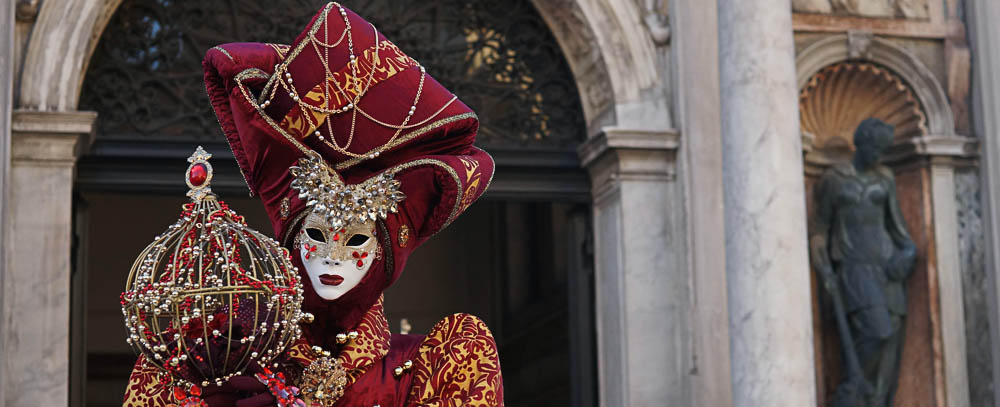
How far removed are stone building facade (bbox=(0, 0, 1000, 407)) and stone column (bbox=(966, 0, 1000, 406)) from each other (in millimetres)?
14

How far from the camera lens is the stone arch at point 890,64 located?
9359mm

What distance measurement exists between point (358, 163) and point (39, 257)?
577cm

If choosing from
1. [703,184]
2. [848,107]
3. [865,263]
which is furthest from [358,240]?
[848,107]

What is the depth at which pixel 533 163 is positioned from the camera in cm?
930

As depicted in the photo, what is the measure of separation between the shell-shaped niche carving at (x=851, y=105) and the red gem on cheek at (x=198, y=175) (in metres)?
7.40

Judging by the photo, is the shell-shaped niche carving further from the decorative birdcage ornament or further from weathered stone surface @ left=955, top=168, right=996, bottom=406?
the decorative birdcage ornament

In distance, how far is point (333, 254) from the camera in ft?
8.79

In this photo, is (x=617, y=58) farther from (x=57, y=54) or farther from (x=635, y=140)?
(x=57, y=54)

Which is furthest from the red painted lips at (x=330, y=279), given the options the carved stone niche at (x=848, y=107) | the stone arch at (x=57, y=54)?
the carved stone niche at (x=848, y=107)

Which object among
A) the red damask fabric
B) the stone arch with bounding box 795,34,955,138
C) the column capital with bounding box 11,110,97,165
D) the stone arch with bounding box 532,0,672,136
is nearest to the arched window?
the stone arch with bounding box 532,0,672,136

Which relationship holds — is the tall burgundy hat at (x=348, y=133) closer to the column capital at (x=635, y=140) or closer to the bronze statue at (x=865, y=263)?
the column capital at (x=635, y=140)

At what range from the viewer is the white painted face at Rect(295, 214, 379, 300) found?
8.81 ft

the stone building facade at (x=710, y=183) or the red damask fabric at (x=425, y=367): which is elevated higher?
the stone building facade at (x=710, y=183)

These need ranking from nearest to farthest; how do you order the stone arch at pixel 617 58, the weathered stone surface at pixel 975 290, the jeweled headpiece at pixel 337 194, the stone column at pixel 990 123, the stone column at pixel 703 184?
the jeweled headpiece at pixel 337 194, the stone column at pixel 703 184, the stone arch at pixel 617 58, the stone column at pixel 990 123, the weathered stone surface at pixel 975 290
